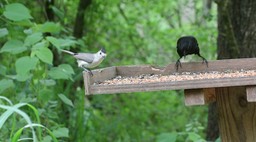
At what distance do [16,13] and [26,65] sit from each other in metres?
0.43

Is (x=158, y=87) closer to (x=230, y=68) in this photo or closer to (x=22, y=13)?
(x=230, y=68)

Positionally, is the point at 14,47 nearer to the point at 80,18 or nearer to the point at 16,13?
the point at 16,13

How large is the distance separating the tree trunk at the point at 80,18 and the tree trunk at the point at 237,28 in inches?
63.8

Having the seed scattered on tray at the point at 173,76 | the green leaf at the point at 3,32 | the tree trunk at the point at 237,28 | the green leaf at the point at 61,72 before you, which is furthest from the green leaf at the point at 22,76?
the tree trunk at the point at 237,28

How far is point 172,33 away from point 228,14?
333 centimetres

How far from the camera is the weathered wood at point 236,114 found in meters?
3.31

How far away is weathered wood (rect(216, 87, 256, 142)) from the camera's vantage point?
10.9 feet

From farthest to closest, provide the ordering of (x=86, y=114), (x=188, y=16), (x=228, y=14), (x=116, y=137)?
(x=188, y=16) → (x=116, y=137) → (x=86, y=114) → (x=228, y=14)

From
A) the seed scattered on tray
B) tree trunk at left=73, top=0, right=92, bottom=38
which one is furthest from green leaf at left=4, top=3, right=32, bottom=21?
tree trunk at left=73, top=0, right=92, bottom=38

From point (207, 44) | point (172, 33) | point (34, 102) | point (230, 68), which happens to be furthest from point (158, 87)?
point (172, 33)

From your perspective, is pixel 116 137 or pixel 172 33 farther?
pixel 172 33

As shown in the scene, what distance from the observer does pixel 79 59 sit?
347 cm

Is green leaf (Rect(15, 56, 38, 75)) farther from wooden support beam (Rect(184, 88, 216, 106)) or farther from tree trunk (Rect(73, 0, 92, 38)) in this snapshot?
tree trunk (Rect(73, 0, 92, 38))

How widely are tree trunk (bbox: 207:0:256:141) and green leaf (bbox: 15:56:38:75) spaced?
1.90 m
